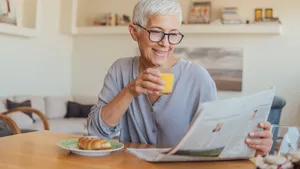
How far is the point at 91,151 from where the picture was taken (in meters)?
1.20

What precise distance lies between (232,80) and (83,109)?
2270 mm

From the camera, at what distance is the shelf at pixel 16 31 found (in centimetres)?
524

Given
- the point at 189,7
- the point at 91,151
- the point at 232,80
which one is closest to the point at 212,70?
the point at 232,80

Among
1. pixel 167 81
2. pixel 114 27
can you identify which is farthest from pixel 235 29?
pixel 167 81

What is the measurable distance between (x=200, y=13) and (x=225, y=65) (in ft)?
2.97

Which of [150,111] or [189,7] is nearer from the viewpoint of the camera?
[150,111]

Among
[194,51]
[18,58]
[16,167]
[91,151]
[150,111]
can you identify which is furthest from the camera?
[194,51]

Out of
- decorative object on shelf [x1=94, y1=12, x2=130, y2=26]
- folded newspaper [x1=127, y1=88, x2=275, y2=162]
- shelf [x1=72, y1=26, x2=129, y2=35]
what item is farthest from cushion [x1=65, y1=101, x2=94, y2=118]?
folded newspaper [x1=127, y1=88, x2=275, y2=162]

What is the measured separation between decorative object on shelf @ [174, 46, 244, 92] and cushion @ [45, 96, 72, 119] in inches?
86.9

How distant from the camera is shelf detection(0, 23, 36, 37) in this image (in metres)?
5.24

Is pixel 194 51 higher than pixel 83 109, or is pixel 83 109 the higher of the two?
pixel 194 51

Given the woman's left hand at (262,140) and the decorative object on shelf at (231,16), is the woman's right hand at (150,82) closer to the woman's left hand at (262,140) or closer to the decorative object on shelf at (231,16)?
the woman's left hand at (262,140)

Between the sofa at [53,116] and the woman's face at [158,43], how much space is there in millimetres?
3014

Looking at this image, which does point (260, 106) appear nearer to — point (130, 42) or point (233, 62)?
point (233, 62)
